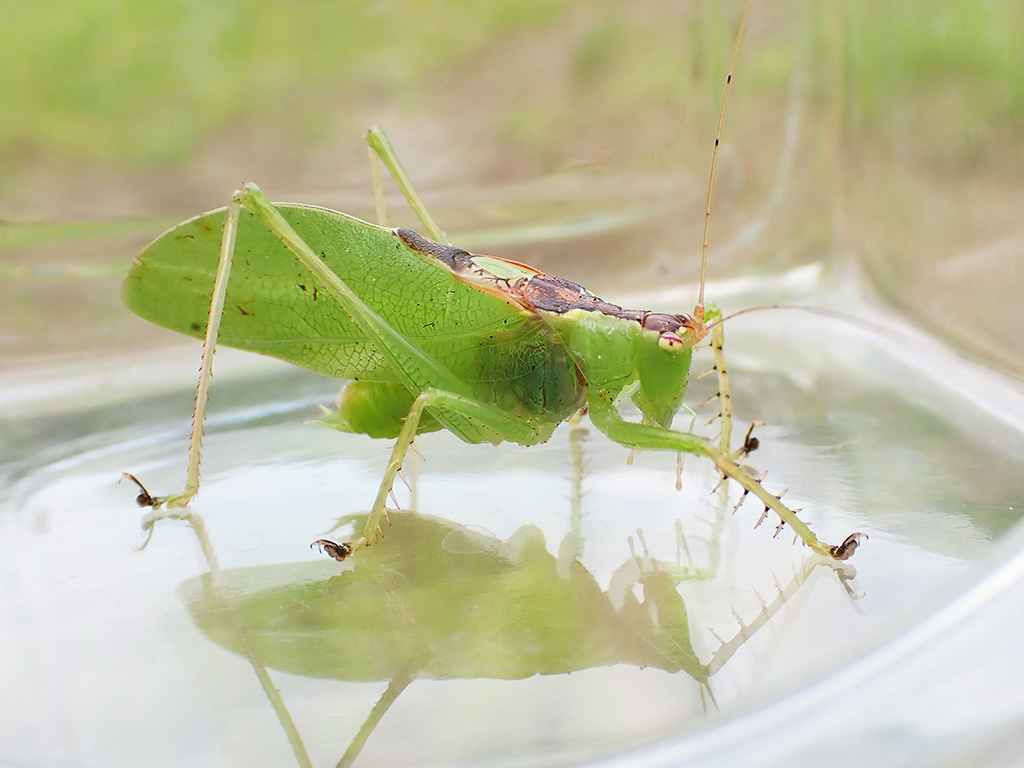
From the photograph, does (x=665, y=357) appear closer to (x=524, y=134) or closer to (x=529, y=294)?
(x=529, y=294)

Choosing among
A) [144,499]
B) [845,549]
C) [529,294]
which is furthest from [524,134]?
[845,549]

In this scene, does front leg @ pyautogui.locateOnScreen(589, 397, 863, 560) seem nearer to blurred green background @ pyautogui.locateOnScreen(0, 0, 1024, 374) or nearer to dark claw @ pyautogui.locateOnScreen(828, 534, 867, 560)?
dark claw @ pyautogui.locateOnScreen(828, 534, 867, 560)

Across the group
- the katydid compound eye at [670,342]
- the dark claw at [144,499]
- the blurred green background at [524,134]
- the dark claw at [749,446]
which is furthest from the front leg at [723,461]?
the blurred green background at [524,134]

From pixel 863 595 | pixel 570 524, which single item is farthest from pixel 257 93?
pixel 863 595

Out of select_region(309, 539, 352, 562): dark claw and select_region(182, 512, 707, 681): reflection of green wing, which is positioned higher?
select_region(309, 539, 352, 562): dark claw

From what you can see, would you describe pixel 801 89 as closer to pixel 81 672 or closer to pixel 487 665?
pixel 487 665

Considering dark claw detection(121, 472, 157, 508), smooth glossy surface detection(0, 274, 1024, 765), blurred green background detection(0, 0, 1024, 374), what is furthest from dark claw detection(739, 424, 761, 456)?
dark claw detection(121, 472, 157, 508)
